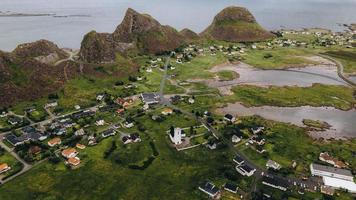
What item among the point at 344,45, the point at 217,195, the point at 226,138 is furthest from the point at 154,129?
the point at 344,45

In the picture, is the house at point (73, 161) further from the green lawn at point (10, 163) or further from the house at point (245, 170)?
the house at point (245, 170)

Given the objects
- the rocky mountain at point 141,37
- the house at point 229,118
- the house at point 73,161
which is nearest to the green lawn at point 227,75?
the house at point 229,118

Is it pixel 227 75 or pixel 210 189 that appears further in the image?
pixel 227 75

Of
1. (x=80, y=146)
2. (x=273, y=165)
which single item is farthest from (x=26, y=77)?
(x=273, y=165)

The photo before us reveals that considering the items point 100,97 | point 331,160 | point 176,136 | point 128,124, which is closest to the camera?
point 331,160

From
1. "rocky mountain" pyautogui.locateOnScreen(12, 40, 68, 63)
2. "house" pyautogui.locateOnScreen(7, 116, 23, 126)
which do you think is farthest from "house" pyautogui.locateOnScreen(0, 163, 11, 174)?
"rocky mountain" pyautogui.locateOnScreen(12, 40, 68, 63)

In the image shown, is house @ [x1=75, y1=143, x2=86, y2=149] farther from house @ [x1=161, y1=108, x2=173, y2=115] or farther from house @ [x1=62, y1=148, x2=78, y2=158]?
house @ [x1=161, y1=108, x2=173, y2=115]

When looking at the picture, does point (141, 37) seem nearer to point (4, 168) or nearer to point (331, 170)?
point (4, 168)

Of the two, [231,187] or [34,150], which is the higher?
[34,150]
